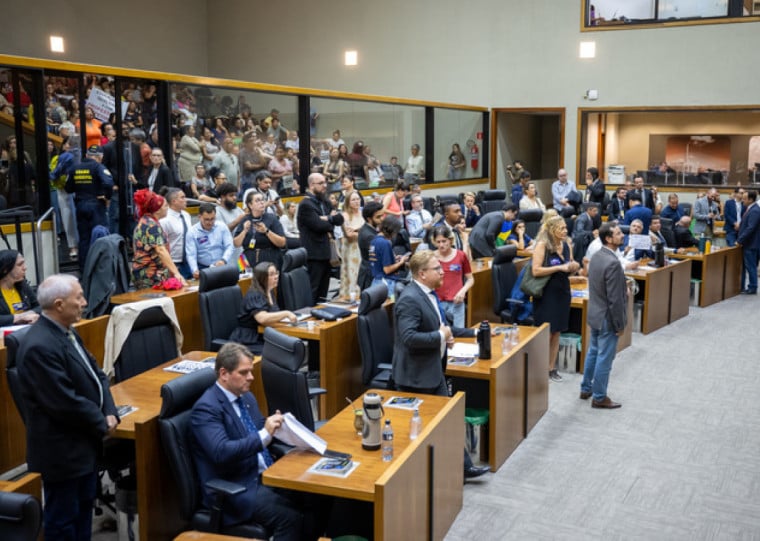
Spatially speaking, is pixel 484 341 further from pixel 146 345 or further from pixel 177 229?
pixel 177 229

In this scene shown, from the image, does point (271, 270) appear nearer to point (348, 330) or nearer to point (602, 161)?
point (348, 330)

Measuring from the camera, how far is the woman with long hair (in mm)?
7273

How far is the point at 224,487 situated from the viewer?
3.97 m

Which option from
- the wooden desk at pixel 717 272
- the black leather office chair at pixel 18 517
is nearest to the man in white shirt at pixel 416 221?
the wooden desk at pixel 717 272

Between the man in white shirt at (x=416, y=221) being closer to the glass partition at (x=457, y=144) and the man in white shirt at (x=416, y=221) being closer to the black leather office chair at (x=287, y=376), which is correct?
the glass partition at (x=457, y=144)

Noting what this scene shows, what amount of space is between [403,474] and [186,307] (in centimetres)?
372

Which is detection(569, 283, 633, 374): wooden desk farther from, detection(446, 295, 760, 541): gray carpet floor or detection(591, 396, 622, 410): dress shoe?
detection(591, 396, 622, 410): dress shoe

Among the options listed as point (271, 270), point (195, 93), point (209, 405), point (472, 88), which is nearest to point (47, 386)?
point (209, 405)

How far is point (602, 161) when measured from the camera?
18.6m

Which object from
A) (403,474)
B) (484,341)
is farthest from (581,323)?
(403,474)

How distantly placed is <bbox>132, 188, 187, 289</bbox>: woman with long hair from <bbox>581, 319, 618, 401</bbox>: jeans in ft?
12.4

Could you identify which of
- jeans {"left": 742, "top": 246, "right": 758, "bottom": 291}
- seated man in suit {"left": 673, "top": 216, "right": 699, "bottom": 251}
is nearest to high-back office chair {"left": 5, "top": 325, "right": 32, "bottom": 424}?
seated man in suit {"left": 673, "top": 216, "right": 699, "bottom": 251}

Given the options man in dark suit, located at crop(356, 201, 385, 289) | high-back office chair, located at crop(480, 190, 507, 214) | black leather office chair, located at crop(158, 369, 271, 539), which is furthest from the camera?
high-back office chair, located at crop(480, 190, 507, 214)

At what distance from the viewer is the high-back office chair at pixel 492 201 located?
15.7 metres
